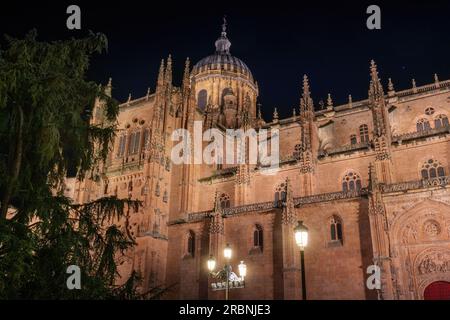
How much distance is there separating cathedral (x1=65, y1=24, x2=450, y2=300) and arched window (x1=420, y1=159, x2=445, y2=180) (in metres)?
0.08

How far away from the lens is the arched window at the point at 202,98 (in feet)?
181

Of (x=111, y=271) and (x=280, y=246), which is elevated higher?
(x=280, y=246)

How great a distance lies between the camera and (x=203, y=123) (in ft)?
143

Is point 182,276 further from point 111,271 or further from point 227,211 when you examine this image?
point 111,271

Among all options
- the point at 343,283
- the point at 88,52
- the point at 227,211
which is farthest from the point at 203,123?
the point at 88,52

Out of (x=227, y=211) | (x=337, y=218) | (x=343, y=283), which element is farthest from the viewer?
(x=227, y=211)

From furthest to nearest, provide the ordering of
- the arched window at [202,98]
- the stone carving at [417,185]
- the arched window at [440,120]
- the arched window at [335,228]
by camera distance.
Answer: the arched window at [202,98]
the arched window at [440,120]
the arched window at [335,228]
the stone carving at [417,185]

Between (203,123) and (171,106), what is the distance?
4645 millimetres

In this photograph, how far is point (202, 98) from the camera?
55.8 m

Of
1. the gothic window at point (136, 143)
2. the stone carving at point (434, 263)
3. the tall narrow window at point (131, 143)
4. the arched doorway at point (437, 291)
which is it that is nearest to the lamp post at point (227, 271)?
the stone carving at point (434, 263)

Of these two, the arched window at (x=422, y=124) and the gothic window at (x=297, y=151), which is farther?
the gothic window at (x=297, y=151)

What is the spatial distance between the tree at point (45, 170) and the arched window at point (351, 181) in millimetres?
23831

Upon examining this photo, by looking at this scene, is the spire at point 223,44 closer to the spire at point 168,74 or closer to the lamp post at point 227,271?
the spire at point 168,74

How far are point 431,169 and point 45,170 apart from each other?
2786 centimetres
